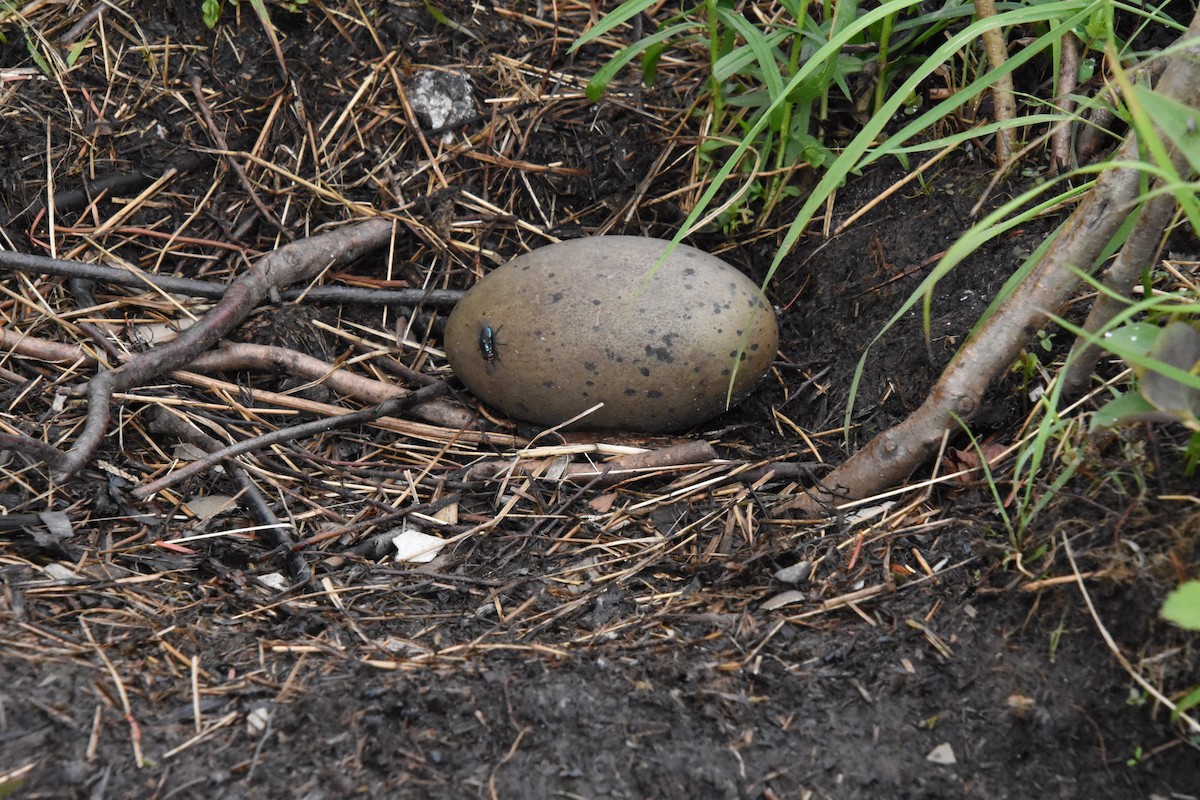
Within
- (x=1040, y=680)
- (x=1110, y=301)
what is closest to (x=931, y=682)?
(x=1040, y=680)

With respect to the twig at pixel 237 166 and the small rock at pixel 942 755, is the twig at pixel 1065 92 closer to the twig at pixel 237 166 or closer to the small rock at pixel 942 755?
the small rock at pixel 942 755

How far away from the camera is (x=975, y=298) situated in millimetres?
2381

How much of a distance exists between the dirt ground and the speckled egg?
0.44 ft

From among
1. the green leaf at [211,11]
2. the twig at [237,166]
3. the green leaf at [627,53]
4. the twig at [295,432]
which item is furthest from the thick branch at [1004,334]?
the green leaf at [211,11]

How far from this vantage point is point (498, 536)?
7.32 ft

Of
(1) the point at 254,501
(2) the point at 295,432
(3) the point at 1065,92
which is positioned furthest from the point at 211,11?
(3) the point at 1065,92

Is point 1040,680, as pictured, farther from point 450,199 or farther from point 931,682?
point 450,199

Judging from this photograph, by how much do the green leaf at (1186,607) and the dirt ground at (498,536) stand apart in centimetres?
21

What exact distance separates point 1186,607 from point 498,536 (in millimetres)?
1376

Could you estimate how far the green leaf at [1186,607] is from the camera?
4.07ft

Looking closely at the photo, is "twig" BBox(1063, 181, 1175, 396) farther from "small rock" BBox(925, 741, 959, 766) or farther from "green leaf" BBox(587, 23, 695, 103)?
"green leaf" BBox(587, 23, 695, 103)

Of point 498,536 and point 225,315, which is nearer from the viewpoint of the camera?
point 498,536

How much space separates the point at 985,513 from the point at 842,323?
86 cm

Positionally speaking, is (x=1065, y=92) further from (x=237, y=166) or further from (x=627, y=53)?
(x=237, y=166)
